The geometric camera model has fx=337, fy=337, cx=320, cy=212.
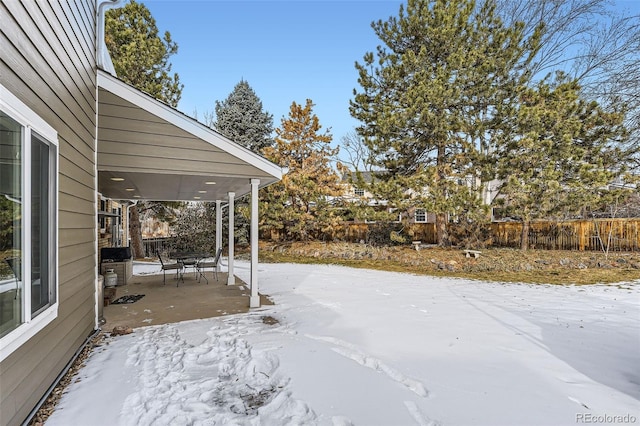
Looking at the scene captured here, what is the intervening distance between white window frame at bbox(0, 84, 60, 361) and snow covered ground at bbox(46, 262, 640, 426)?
0.74 metres

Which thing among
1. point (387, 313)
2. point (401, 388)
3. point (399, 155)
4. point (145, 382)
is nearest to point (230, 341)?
point (145, 382)

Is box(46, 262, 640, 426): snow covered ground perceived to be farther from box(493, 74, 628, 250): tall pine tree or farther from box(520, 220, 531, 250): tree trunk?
box(520, 220, 531, 250): tree trunk

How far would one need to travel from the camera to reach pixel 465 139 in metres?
11.8

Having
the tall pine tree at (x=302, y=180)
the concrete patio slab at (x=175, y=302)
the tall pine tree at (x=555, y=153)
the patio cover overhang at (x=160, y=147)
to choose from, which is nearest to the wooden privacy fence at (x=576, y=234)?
the tall pine tree at (x=555, y=153)

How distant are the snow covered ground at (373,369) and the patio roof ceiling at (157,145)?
221 cm

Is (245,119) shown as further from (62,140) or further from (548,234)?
(62,140)

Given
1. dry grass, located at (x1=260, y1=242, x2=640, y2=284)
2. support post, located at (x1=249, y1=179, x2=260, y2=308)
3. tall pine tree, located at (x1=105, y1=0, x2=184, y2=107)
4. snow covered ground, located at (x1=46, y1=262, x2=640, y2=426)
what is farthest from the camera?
tall pine tree, located at (x1=105, y1=0, x2=184, y2=107)

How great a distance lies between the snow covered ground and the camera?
249cm

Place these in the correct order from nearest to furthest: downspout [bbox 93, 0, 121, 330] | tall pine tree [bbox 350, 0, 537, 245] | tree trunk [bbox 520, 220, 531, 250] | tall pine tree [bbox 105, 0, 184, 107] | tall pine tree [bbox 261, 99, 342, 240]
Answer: downspout [bbox 93, 0, 121, 330] → tall pine tree [bbox 350, 0, 537, 245] → tall pine tree [bbox 105, 0, 184, 107] → tree trunk [bbox 520, 220, 531, 250] → tall pine tree [bbox 261, 99, 342, 240]

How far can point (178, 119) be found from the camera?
478 cm

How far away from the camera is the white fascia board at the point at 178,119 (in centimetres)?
443

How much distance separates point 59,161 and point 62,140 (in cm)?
21

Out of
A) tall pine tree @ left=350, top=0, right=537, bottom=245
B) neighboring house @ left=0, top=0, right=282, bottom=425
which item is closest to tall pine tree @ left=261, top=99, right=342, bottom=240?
tall pine tree @ left=350, top=0, right=537, bottom=245

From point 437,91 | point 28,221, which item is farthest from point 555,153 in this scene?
point 28,221
